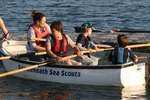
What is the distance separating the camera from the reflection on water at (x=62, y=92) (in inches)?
623

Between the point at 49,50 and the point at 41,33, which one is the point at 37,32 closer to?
the point at 41,33

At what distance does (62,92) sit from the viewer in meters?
16.4

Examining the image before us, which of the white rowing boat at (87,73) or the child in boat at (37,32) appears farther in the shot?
the child in boat at (37,32)

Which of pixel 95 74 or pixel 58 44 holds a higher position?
pixel 58 44

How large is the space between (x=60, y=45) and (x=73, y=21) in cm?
1314

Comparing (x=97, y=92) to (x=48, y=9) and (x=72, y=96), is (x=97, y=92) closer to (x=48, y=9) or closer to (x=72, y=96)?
(x=72, y=96)

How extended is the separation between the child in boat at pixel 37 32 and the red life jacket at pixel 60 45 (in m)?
0.63

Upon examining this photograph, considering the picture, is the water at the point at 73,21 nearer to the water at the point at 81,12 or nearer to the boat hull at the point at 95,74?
the water at the point at 81,12

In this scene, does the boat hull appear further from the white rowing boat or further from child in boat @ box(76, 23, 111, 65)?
child in boat @ box(76, 23, 111, 65)

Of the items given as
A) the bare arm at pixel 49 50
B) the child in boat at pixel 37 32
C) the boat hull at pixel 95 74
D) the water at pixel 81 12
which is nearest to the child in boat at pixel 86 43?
the boat hull at pixel 95 74

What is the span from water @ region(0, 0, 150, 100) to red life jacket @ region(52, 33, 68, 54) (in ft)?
2.92

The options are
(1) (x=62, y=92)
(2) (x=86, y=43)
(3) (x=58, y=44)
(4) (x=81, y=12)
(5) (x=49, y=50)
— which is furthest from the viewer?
(4) (x=81, y=12)

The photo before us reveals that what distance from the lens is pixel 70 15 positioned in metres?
32.4

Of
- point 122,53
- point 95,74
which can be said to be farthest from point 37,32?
point 122,53
